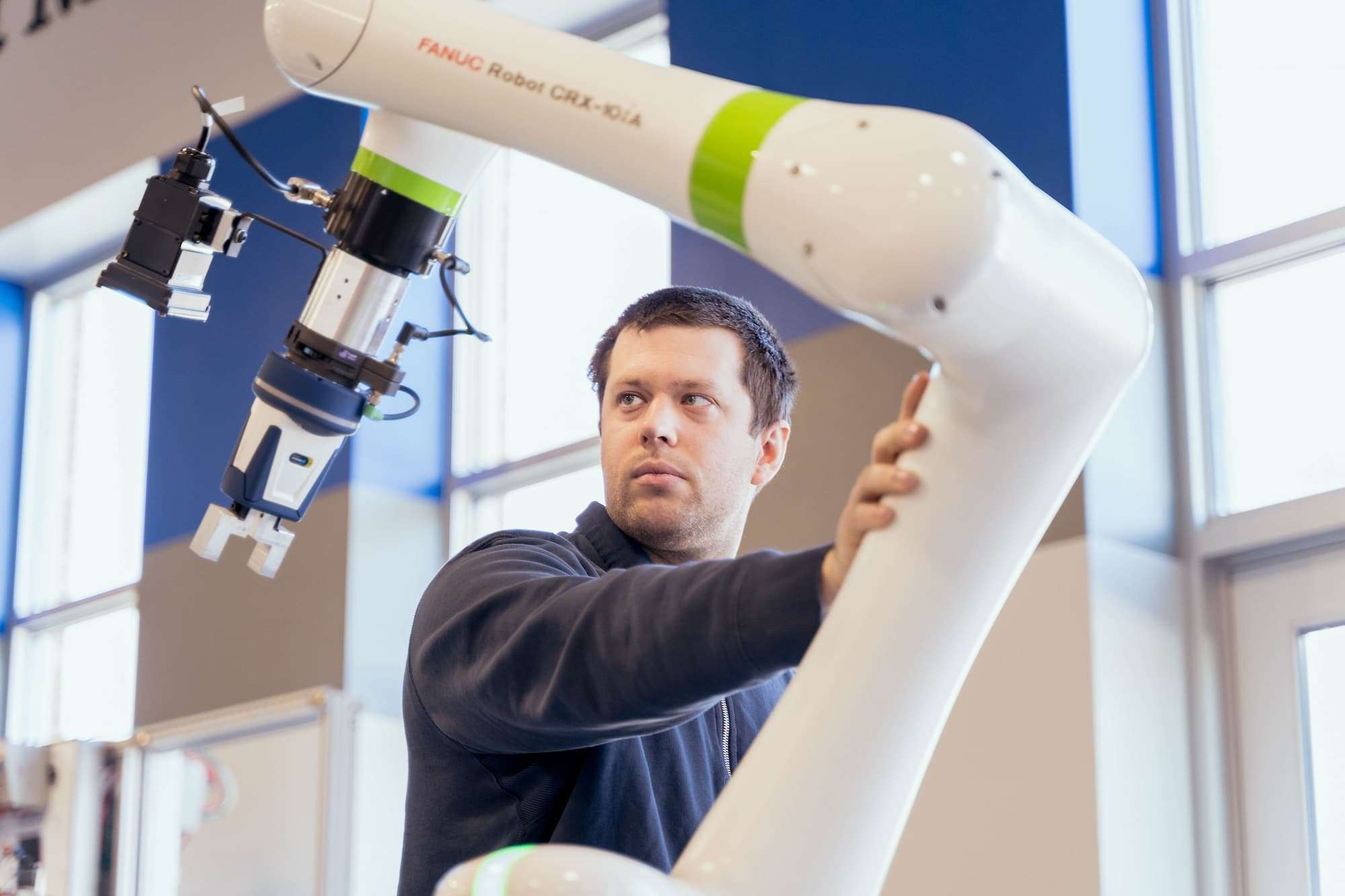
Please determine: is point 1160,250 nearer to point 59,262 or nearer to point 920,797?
point 920,797

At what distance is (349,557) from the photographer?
379 centimetres

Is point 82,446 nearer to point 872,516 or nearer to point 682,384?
point 682,384

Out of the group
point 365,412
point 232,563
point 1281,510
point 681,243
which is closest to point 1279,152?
point 1281,510

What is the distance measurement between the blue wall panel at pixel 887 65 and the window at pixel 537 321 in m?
0.58

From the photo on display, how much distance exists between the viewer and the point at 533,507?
396 cm

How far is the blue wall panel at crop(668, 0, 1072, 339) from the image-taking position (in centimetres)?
274

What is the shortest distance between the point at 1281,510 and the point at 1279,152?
64 centimetres

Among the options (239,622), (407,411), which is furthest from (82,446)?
(407,411)

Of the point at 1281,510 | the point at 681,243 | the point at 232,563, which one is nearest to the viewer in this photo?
the point at 1281,510

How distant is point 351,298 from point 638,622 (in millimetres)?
408

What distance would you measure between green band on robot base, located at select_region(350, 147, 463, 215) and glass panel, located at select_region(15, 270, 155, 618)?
3960 mm

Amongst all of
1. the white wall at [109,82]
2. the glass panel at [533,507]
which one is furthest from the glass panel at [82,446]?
the glass panel at [533,507]

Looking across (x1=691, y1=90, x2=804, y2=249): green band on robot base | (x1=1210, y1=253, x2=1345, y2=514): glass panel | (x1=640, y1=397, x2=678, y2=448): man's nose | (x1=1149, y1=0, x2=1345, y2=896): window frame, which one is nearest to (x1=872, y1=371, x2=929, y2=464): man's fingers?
(x1=691, y1=90, x2=804, y2=249): green band on robot base

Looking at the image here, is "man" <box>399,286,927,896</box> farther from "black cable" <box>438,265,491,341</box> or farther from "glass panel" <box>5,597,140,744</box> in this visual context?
"glass panel" <box>5,597,140,744</box>
